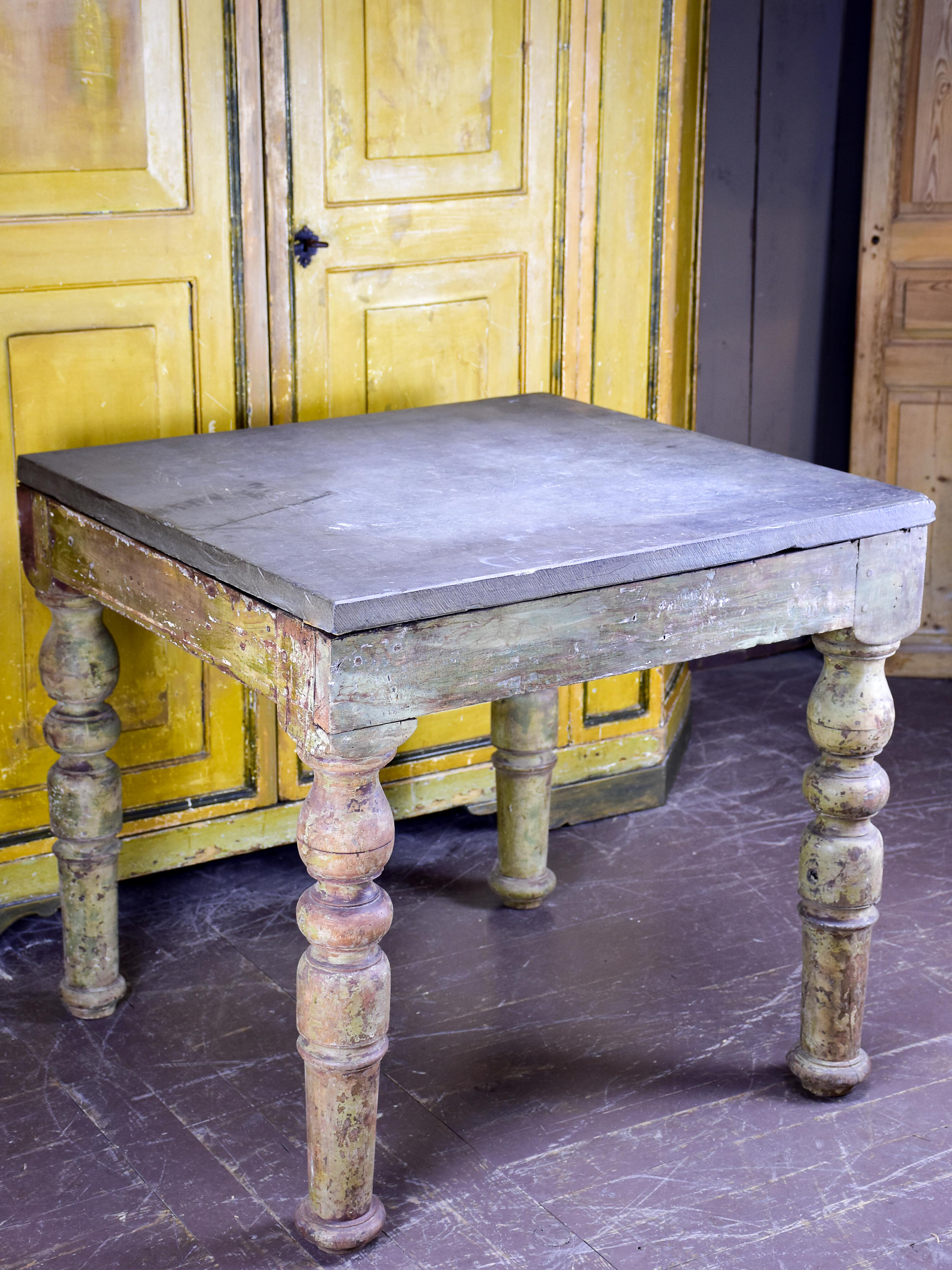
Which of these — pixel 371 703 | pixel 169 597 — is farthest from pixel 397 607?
pixel 169 597

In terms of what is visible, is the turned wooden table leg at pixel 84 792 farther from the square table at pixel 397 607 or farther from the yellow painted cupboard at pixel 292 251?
the yellow painted cupboard at pixel 292 251

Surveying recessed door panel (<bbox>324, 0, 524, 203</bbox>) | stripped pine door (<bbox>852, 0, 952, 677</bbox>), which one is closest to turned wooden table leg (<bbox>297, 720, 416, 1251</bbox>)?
recessed door panel (<bbox>324, 0, 524, 203</bbox>)

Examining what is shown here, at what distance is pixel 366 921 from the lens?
1964mm

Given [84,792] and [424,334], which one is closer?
[84,792]

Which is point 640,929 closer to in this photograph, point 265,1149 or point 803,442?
point 265,1149

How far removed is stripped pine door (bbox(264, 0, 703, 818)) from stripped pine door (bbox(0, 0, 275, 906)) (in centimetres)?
13

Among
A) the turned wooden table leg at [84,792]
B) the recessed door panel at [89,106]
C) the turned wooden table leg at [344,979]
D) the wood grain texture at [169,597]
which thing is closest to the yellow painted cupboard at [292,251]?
the recessed door panel at [89,106]

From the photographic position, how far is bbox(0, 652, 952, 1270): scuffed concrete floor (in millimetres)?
2107

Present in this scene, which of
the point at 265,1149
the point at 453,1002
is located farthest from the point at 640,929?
the point at 265,1149

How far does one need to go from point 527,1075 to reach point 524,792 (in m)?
0.60

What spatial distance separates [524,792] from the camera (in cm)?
293

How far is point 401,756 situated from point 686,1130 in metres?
1.05

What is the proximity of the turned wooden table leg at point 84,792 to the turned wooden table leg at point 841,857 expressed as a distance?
3.47 feet

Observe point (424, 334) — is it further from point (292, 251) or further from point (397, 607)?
point (397, 607)
